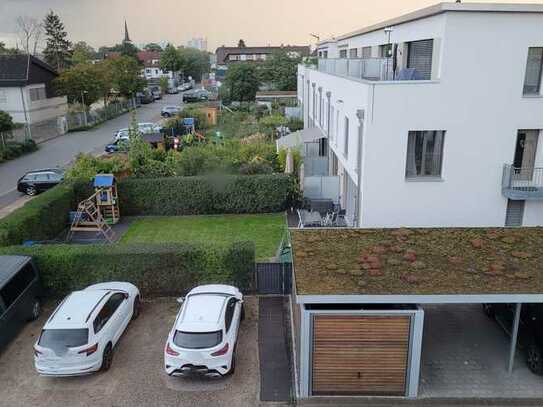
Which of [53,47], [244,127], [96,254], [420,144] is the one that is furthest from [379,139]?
[53,47]

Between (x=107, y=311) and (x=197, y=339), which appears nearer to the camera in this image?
(x=197, y=339)

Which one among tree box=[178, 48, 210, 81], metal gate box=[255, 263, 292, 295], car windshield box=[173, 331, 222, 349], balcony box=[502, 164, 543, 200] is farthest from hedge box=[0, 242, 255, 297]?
tree box=[178, 48, 210, 81]

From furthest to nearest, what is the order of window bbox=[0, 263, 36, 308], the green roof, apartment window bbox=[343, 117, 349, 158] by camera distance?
1. apartment window bbox=[343, 117, 349, 158]
2. window bbox=[0, 263, 36, 308]
3. the green roof

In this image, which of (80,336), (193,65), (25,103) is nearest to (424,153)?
(80,336)

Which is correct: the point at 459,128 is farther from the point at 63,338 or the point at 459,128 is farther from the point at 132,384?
the point at 63,338

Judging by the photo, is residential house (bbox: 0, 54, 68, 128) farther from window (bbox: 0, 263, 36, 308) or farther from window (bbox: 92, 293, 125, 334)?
window (bbox: 92, 293, 125, 334)

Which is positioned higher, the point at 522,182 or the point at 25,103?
the point at 25,103

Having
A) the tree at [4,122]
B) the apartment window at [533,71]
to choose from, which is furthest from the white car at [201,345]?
the tree at [4,122]
